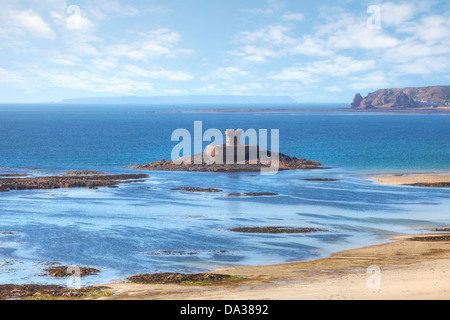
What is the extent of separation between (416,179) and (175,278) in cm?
4586

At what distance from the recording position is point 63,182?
63.2 m

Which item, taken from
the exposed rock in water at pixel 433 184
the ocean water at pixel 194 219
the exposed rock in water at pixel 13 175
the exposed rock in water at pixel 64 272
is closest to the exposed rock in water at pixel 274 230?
the ocean water at pixel 194 219

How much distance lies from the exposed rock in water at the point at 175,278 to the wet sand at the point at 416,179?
4072 centimetres

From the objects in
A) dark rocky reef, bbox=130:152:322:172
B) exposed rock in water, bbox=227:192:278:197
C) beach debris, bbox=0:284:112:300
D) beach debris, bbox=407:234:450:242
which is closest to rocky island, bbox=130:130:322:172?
dark rocky reef, bbox=130:152:322:172

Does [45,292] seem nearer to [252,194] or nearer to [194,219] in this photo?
[194,219]

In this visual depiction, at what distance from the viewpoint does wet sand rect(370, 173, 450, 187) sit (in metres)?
65.2

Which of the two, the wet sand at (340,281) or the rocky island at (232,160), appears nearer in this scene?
the wet sand at (340,281)

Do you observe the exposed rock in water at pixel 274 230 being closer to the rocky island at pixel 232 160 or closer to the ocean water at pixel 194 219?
the ocean water at pixel 194 219

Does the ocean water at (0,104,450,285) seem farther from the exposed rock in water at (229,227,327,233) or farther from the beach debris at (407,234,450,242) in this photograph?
the beach debris at (407,234,450,242)

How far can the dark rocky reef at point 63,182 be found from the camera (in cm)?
6081

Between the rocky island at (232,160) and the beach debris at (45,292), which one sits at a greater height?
the rocky island at (232,160)

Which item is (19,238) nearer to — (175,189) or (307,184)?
(175,189)

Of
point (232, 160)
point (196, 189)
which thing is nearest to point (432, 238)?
point (196, 189)

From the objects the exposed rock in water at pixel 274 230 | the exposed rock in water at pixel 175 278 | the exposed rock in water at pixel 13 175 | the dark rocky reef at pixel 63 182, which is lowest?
the exposed rock in water at pixel 274 230
